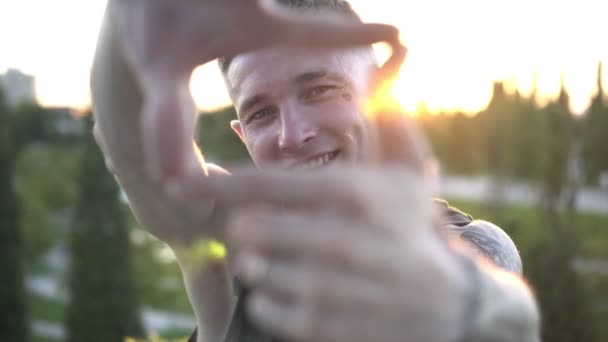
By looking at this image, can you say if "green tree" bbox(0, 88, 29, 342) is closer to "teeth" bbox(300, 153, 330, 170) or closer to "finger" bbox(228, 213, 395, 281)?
"teeth" bbox(300, 153, 330, 170)

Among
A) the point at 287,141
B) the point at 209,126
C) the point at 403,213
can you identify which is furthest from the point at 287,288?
the point at 209,126

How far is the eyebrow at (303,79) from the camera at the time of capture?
4.61 feet

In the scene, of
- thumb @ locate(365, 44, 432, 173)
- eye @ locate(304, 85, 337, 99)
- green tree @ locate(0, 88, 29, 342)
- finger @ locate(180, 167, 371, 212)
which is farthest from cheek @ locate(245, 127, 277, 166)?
green tree @ locate(0, 88, 29, 342)

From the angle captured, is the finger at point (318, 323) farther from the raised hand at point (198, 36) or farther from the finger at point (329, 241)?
the raised hand at point (198, 36)

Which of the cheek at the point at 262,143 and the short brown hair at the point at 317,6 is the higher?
the short brown hair at the point at 317,6

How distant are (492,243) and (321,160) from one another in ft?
1.39

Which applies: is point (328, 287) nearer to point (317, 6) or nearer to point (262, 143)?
point (262, 143)

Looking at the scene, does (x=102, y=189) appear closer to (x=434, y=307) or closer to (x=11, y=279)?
→ (x=11, y=279)

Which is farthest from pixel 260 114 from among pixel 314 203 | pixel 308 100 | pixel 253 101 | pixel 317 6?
pixel 314 203

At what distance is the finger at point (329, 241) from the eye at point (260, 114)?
833 mm

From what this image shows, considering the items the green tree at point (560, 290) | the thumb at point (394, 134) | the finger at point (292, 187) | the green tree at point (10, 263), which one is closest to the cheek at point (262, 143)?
the thumb at point (394, 134)

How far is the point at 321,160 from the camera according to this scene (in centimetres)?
145

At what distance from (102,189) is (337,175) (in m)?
10.5

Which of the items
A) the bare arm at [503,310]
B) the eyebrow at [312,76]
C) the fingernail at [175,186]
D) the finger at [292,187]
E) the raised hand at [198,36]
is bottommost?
the bare arm at [503,310]
